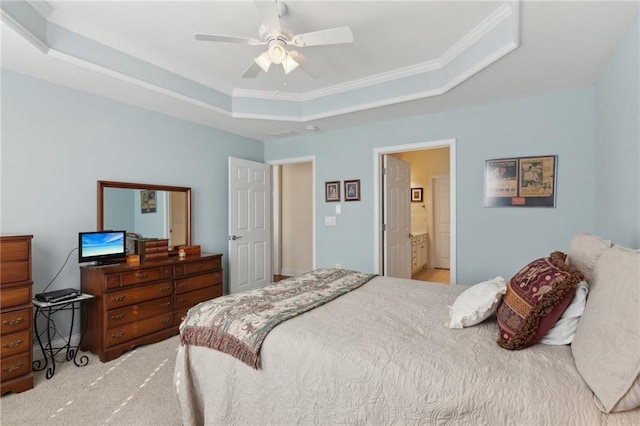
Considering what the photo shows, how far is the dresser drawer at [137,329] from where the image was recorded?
273 centimetres

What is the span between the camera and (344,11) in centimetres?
224

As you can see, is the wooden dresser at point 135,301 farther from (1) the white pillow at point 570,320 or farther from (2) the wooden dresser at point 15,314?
(1) the white pillow at point 570,320

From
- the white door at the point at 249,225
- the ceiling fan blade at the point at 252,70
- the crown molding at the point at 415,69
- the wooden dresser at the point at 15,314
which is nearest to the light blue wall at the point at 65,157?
the wooden dresser at the point at 15,314

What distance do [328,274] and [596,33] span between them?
8.21 ft

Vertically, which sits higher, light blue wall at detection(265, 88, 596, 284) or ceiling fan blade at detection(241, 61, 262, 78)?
ceiling fan blade at detection(241, 61, 262, 78)

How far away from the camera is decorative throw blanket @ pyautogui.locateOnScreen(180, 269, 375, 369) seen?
1547mm

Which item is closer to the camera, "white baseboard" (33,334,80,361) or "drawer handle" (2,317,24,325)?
"drawer handle" (2,317,24,325)

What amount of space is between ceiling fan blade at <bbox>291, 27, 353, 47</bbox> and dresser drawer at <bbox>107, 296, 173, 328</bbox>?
2.66m

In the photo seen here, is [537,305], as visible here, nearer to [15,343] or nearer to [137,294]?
[137,294]

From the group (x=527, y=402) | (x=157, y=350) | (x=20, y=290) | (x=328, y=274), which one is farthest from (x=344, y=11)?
(x=157, y=350)

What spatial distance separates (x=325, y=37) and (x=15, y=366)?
3.14m

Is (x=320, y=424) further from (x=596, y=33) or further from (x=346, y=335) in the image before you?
(x=596, y=33)

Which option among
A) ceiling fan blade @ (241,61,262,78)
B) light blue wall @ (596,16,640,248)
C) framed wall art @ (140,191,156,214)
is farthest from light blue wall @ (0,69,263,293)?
light blue wall @ (596,16,640,248)

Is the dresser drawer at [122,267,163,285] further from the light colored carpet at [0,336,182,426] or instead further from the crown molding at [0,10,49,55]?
the crown molding at [0,10,49,55]
